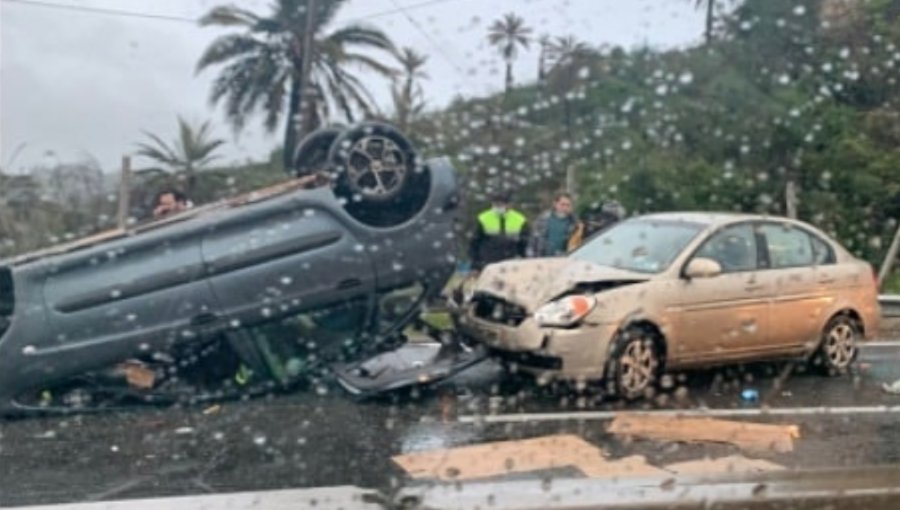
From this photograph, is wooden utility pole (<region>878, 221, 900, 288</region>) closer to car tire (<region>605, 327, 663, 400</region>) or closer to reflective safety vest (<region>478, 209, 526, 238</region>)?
reflective safety vest (<region>478, 209, 526, 238</region>)

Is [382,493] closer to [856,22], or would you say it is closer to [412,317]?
[412,317]

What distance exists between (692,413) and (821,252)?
2360mm

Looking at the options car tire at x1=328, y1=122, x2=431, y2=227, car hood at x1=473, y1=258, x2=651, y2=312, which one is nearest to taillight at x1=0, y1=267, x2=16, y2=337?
car tire at x1=328, y1=122, x2=431, y2=227

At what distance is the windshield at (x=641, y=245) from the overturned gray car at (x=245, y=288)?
1300mm

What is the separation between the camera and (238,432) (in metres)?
7.61

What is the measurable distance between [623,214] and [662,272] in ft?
7.44

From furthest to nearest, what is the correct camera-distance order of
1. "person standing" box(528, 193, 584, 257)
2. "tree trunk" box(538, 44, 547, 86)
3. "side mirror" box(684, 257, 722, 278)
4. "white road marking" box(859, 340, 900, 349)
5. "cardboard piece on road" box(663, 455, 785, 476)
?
"tree trunk" box(538, 44, 547, 86) < "white road marking" box(859, 340, 900, 349) < "person standing" box(528, 193, 584, 257) < "side mirror" box(684, 257, 722, 278) < "cardboard piece on road" box(663, 455, 785, 476)

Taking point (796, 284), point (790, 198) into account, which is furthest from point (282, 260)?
point (790, 198)

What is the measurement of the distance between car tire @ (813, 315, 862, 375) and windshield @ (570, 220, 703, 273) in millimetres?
1437

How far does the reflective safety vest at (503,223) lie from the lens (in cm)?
1037

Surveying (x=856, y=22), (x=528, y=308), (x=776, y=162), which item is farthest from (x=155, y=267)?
(x=856, y=22)

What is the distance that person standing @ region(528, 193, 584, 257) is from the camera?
34.4 ft

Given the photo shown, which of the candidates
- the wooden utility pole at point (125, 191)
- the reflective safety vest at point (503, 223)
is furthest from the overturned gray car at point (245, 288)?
the reflective safety vest at point (503, 223)

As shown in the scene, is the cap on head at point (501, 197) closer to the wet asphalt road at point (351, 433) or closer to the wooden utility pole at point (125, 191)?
the wet asphalt road at point (351, 433)
